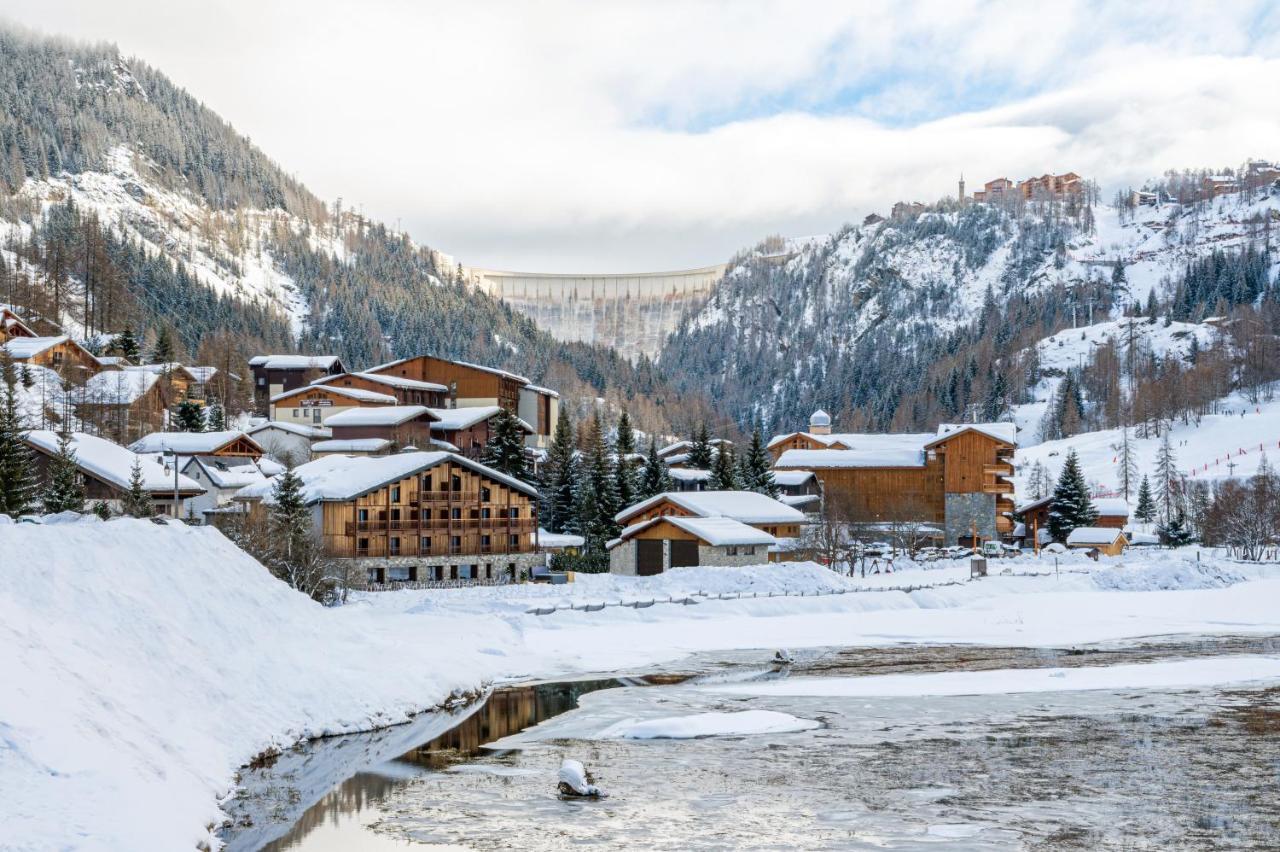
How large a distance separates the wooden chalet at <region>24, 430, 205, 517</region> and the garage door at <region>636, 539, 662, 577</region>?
26.1 m

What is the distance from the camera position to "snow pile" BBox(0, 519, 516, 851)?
1580cm

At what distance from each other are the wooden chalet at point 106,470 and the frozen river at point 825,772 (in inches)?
1774

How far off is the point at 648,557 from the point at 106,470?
31849 millimetres

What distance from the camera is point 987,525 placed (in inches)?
3954

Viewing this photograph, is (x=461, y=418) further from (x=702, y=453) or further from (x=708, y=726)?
(x=708, y=726)

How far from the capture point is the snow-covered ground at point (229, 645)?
16.4 meters

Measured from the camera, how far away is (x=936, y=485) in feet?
337

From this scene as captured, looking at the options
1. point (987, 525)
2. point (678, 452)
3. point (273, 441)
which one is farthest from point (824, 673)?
point (678, 452)

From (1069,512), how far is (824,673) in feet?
237

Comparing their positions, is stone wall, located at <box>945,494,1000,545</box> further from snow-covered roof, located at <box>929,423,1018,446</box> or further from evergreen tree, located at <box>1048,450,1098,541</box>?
evergreen tree, located at <box>1048,450,1098,541</box>

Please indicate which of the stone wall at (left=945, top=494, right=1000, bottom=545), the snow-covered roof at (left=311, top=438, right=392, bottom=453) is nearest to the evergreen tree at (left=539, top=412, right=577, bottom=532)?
the snow-covered roof at (left=311, top=438, right=392, bottom=453)

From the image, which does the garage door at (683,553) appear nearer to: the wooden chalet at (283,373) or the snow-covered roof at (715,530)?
the snow-covered roof at (715,530)

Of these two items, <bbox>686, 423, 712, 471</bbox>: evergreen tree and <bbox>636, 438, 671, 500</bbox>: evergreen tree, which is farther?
<bbox>686, 423, 712, 471</bbox>: evergreen tree

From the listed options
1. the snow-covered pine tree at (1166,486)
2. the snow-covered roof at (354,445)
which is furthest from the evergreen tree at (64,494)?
the snow-covered pine tree at (1166,486)
